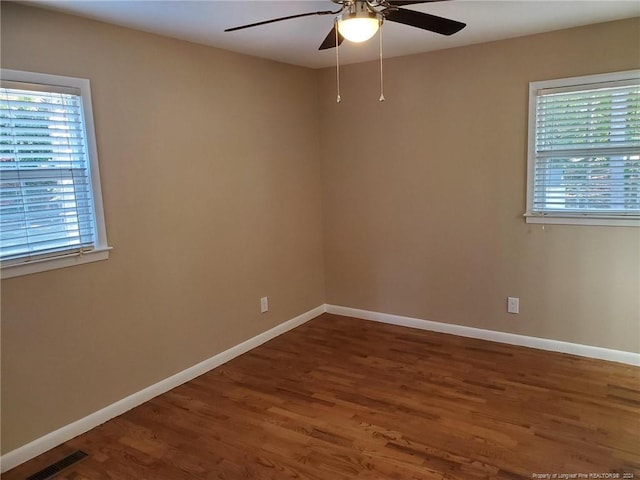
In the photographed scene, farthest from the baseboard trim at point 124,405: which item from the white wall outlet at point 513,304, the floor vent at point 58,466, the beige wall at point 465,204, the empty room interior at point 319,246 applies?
the white wall outlet at point 513,304

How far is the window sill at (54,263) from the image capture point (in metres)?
2.30

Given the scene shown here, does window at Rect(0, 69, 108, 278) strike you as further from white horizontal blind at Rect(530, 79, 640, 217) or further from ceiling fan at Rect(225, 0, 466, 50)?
white horizontal blind at Rect(530, 79, 640, 217)

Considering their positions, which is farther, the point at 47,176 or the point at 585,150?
the point at 585,150

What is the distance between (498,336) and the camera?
3.73 meters

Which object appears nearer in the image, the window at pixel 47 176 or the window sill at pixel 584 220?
the window at pixel 47 176

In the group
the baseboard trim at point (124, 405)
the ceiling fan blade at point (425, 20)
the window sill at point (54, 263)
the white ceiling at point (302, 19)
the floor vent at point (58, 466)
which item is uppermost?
the white ceiling at point (302, 19)

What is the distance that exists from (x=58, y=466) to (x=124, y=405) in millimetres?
528

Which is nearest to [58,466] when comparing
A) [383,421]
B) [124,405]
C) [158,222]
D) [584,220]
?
[124,405]

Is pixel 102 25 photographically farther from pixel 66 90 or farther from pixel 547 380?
pixel 547 380

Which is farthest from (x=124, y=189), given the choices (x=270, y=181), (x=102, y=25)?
(x=270, y=181)

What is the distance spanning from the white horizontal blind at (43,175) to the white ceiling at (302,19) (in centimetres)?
48

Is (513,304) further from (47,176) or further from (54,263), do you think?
(47,176)

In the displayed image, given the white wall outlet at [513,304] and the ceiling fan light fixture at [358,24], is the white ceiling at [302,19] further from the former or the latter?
the white wall outlet at [513,304]

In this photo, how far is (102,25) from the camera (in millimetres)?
2609
